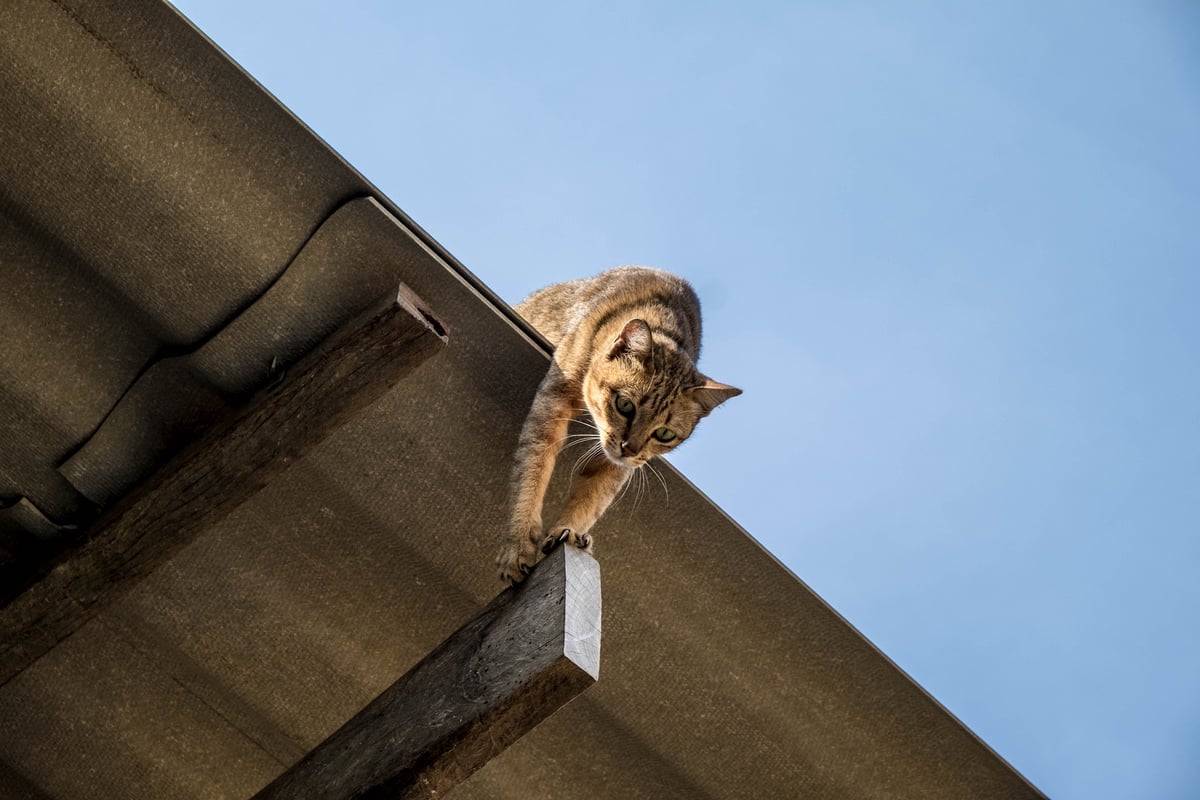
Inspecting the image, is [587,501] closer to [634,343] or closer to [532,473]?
Result: [532,473]

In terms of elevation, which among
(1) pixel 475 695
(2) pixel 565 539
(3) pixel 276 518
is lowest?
(3) pixel 276 518

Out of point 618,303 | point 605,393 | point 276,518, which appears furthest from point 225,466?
point 618,303

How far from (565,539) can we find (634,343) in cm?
107

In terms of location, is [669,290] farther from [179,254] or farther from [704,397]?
[179,254]

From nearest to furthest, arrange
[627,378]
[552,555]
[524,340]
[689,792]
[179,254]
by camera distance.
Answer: [552,555]
[179,254]
[524,340]
[689,792]
[627,378]

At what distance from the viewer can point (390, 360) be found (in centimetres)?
258

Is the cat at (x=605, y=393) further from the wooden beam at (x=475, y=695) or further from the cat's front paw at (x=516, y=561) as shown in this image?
the wooden beam at (x=475, y=695)

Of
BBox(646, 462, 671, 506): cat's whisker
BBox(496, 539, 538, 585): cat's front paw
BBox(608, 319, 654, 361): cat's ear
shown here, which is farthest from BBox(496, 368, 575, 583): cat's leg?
BBox(608, 319, 654, 361): cat's ear

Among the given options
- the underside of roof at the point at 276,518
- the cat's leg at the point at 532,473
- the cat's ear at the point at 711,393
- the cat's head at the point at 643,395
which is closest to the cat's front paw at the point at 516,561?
the cat's leg at the point at 532,473

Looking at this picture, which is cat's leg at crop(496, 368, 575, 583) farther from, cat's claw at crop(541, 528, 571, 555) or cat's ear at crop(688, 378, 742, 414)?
cat's ear at crop(688, 378, 742, 414)

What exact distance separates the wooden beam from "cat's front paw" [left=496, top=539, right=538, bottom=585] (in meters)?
0.06

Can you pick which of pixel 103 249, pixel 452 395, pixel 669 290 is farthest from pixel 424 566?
pixel 669 290

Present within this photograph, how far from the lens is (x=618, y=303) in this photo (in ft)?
13.2

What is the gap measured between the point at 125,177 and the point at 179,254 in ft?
0.63
